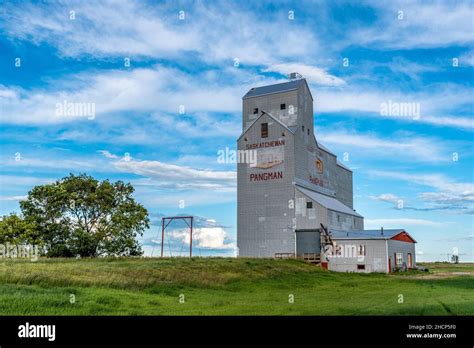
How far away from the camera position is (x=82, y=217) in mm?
53312

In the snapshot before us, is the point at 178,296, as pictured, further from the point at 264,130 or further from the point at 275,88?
the point at 275,88

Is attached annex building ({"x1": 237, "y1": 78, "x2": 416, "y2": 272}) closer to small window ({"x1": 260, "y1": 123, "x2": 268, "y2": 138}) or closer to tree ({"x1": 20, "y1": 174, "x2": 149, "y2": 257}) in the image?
small window ({"x1": 260, "y1": 123, "x2": 268, "y2": 138})

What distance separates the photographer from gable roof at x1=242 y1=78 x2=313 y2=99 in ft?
191

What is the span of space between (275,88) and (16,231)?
33006 millimetres

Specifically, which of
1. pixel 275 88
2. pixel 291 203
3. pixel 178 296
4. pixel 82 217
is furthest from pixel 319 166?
pixel 178 296

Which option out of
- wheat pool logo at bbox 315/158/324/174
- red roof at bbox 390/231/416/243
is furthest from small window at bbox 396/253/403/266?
wheat pool logo at bbox 315/158/324/174

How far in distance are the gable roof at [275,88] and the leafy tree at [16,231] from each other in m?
28.8

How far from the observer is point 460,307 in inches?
717

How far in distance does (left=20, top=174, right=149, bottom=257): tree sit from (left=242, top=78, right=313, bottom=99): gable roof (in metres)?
20.3

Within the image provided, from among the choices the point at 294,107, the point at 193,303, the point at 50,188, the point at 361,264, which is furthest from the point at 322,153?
the point at 193,303

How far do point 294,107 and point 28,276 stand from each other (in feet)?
132
